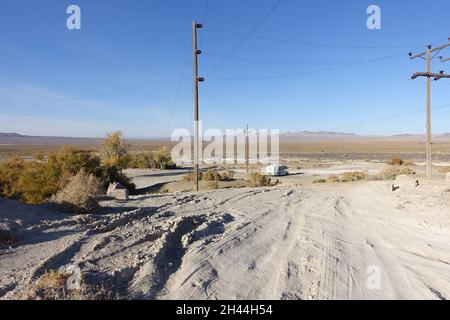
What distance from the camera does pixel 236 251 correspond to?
22.9 ft

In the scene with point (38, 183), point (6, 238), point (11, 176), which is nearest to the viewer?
point (6, 238)

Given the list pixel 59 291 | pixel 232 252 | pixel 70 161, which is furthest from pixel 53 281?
pixel 70 161

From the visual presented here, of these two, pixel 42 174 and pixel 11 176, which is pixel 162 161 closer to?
pixel 11 176

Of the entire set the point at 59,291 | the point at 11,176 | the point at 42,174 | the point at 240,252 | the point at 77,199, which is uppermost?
the point at 42,174

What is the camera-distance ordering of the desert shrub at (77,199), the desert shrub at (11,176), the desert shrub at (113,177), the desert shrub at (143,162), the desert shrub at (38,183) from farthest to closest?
the desert shrub at (143,162) < the desert shrub at (113,177) < the desert shrub at (11,176) < the desert shrub at (38,183) < the desert shrub at (77,199)

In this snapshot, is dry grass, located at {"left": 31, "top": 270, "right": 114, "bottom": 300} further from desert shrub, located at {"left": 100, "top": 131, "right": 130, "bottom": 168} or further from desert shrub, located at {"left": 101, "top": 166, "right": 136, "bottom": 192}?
desert shrub, located at {"left": 100, "top": 131, "right": 130, "bottom": 168}

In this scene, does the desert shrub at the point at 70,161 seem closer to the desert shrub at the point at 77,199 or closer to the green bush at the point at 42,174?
the green bush at the point at 42,174

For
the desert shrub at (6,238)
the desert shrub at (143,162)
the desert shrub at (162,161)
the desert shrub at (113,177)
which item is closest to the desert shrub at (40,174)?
the desert shrub at (113,177)

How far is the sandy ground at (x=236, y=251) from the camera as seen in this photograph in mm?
5242

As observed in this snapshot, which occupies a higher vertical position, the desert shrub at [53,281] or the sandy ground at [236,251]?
the desert shrub at [53,281]

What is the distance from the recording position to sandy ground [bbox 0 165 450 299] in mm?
5242

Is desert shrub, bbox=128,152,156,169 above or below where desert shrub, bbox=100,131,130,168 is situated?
below

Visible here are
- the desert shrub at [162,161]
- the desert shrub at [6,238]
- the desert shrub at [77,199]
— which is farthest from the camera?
the desert shrub at [162,161]

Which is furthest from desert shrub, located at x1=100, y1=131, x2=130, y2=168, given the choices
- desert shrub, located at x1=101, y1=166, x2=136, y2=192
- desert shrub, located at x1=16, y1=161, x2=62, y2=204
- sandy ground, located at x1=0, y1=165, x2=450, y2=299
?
sandy ground, located at x1=0, y1=165, x2=450, y2=299
